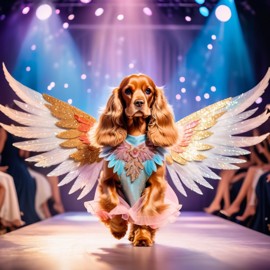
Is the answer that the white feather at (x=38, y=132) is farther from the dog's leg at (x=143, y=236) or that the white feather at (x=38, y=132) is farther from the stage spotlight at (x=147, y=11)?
the stage spotlight at (x=147, y=11)

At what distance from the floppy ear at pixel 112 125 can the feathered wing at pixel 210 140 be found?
1.66 feet

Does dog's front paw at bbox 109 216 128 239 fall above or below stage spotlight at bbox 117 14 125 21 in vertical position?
below

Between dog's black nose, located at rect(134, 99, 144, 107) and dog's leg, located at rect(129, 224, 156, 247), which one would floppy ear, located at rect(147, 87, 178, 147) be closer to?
dog's black nose, located at rect(134, 99, 144, 107)

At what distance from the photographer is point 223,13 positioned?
544cm

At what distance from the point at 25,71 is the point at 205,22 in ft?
6.80

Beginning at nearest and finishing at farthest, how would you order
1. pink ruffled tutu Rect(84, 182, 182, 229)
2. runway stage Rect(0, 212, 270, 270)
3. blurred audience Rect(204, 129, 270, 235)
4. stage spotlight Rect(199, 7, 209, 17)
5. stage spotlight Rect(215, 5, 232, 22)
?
runway stage Rect(0, 212, 270, 270) → pink ruffled tutu Rect(84, 182, 182, 229) → blurred audience Rect(204, 129, 270, 235) → stage spotlight Rect(215, 5, 232, 22) → stage spotlight Rect(199, 7, 209, 17)

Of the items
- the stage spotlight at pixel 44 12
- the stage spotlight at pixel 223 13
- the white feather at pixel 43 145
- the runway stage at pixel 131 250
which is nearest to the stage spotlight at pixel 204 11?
the stage spotlight at pixel 223 13

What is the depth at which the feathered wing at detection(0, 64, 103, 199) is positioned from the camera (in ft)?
9.95

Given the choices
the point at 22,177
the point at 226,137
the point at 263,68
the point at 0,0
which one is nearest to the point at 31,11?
the point at 0,0

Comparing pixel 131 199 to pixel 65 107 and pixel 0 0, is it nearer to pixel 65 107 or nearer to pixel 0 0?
pixel 65 107

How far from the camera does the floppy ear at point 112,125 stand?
262 cm

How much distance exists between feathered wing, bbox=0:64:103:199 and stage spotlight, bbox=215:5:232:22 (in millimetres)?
2928

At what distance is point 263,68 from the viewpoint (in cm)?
534

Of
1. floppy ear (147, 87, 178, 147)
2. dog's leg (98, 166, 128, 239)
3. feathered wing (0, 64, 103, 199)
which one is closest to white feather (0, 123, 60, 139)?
feathered wing (0, 64, 103, 199)
